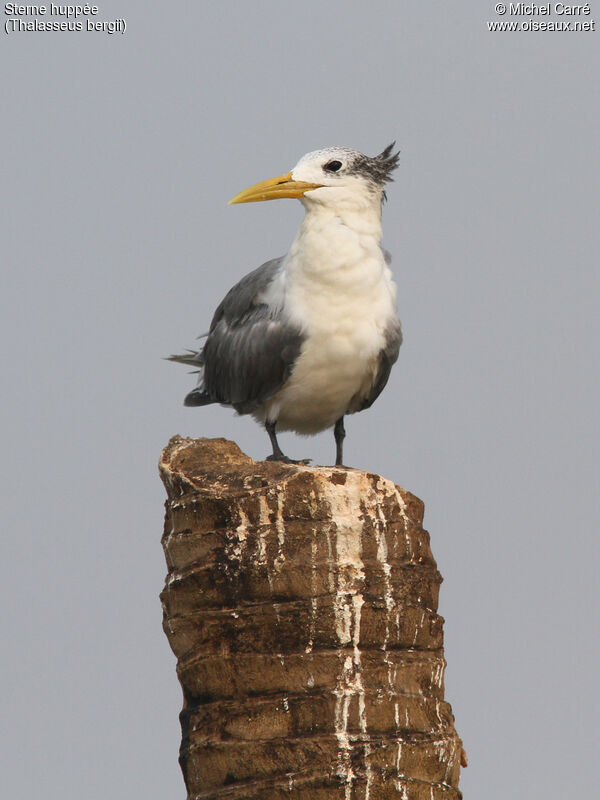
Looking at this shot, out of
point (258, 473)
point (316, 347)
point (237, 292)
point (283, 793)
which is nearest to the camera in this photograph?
point (283, 793)

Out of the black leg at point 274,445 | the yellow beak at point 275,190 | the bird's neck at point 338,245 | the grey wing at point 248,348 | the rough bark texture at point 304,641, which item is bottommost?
the rough bark texture at point 304,641

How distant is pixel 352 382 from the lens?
14297 mm

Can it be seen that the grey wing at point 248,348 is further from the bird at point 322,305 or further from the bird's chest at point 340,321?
the bird's chest at point 340,321

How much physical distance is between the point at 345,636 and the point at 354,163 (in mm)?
4916

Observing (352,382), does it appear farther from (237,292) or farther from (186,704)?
(186,704)

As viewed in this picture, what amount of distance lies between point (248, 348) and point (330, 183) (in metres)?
1.68

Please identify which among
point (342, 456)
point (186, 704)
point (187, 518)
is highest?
point (342, 456)

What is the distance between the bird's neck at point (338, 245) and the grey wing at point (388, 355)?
0.59 m

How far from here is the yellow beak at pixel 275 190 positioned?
14.1 metres

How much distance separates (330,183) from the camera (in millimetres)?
14078

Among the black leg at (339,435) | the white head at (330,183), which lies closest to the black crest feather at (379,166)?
the white head at (330,183)

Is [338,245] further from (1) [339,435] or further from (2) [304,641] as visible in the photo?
(2) [304,641]

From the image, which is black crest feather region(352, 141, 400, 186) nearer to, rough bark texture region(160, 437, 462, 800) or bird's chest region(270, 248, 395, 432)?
bird's chest region(270, 248, 395, 432)

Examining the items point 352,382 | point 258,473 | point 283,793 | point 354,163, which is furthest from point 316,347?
point 283,793
